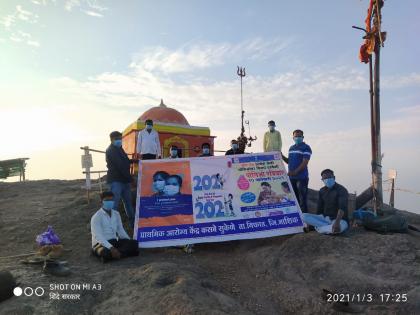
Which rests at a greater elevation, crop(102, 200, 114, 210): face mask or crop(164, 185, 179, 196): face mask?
crop(164, 185, 179, 196): face mask

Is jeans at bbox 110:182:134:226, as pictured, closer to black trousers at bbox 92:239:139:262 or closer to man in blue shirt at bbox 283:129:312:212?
black trousers at bbox 92:239:139:262

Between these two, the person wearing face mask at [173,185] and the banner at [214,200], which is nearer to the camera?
the banner at [214,200]

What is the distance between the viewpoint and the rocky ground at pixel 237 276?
4707mm

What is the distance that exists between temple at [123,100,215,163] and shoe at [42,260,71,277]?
6.92m

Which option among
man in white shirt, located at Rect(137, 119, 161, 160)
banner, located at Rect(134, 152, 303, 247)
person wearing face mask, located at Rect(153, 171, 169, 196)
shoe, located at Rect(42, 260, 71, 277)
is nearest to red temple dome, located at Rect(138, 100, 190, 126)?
man in white shirt, located at Rect(137, 119, 161, 160)

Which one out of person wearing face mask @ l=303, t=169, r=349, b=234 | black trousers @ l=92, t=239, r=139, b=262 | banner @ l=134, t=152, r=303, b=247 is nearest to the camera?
black trousers @ l=92, t=239, r=139, b=262

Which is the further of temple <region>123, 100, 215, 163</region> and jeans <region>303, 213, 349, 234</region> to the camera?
temple <region>123, 100, 215, 163</region>

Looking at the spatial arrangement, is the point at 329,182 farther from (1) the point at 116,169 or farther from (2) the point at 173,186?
(1) the point at 116,169

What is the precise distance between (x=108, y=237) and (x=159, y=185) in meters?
1.77

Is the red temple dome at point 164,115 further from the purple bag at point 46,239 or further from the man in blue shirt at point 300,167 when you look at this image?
the purple bag at point 46,239

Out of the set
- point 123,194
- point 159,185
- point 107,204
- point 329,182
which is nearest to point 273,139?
point 329,182

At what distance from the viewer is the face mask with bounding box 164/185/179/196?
7.73 metres

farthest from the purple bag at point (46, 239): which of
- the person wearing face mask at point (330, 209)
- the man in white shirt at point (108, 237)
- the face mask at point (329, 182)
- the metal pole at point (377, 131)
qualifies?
the metal pole at point (377, 131)

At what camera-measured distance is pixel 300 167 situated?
324 inches
